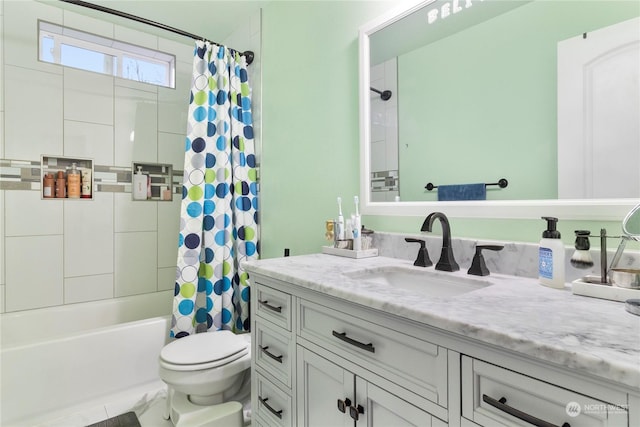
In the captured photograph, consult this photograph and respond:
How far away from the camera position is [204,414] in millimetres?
1521

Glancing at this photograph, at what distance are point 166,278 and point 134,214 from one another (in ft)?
1.87

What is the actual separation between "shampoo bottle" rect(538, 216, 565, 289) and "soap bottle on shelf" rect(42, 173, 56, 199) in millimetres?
2783

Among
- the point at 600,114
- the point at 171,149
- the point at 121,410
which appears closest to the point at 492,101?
the point at 600,114

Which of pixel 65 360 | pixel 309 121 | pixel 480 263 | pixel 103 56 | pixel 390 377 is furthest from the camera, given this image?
pixel 103 56

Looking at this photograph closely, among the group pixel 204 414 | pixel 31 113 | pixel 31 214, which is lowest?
pixel 204 414

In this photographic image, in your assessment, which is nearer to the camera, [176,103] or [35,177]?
[35,177]

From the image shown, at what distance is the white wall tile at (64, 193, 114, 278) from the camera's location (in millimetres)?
2342

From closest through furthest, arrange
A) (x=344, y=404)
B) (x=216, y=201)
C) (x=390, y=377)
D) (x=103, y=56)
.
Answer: (x=390, y=377) → (x=344, y=404) → (x=216, y=201) → (x=103, y=56)

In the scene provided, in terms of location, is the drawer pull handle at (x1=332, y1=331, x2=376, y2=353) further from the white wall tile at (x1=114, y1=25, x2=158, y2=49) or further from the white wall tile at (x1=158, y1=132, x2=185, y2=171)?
the white wall tile at (x1=114, y1=25, x2=158, y2=49)

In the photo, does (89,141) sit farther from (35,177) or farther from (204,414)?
(204,414)

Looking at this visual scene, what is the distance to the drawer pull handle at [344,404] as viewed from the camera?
3.02 feet

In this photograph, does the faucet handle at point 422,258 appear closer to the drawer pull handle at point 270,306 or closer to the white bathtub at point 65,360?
the drawer pull handle at point 270,306

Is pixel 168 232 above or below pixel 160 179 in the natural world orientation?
below

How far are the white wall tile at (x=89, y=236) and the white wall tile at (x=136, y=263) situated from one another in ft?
0.22
